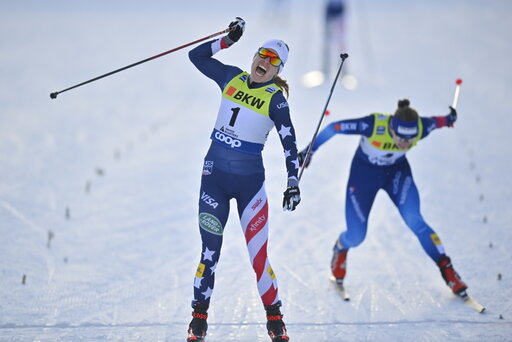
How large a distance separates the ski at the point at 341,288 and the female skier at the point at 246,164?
1.09 metres

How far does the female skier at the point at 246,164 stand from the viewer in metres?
4.66

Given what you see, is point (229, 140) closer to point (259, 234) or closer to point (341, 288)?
point (259, 234)

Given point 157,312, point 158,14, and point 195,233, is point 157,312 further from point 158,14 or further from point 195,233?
point 158,14

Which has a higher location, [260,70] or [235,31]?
[235,31]

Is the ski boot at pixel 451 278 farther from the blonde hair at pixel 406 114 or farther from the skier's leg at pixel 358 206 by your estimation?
the blonde hair at pixel 406 114

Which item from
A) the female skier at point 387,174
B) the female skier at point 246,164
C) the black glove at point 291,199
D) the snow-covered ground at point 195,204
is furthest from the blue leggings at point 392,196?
the black glove at point 291,199

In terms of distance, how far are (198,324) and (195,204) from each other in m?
3.39

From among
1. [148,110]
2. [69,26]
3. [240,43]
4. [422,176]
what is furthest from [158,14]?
[422,176]

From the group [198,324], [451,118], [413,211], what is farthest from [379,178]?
[198,324]

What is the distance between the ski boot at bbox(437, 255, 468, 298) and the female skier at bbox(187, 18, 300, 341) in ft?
5.86

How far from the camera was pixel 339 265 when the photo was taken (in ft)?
19.7

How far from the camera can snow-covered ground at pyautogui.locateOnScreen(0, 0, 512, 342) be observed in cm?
541

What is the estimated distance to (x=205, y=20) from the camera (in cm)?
2139

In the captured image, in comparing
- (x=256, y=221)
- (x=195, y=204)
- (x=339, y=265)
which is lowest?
(x=195, y=204)
